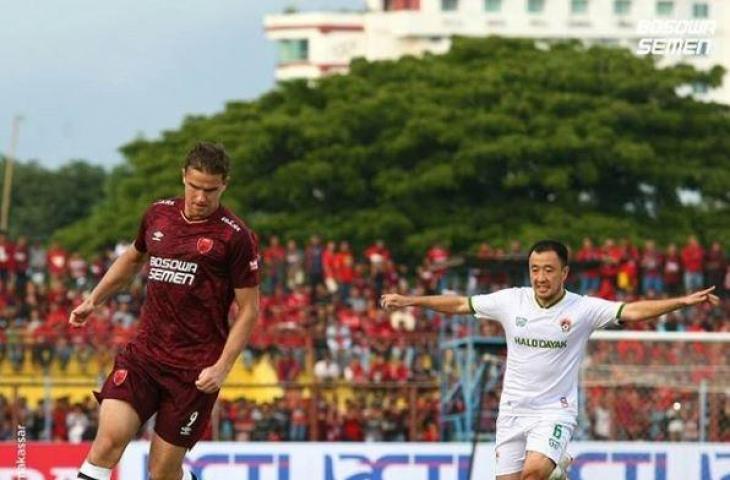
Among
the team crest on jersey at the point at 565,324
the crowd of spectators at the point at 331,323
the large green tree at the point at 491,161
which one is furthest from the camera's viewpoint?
the large green tree at the point at 491,161

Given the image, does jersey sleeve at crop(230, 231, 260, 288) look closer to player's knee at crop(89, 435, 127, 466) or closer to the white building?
player's knee at crop(89, 435, 127, 466)

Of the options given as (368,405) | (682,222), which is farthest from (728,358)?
(682,222)

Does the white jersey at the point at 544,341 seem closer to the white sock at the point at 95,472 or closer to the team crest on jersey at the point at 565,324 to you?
the team crest on jersey at the point at 565,324

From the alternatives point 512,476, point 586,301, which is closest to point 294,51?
point 512,476

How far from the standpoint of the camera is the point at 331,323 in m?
34.4

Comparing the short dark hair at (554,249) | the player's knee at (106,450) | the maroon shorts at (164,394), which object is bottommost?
the player's knee at (106,450)

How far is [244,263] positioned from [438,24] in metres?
119

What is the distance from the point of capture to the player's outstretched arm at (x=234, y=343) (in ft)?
39.7

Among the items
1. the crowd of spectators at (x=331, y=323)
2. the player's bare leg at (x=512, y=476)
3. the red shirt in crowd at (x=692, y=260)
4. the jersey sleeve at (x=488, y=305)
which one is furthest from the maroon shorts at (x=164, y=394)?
the red shirt in crowd at (x=692, y=260)

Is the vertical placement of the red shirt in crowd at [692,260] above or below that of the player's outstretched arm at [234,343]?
above

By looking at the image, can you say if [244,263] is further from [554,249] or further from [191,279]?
[554,249]

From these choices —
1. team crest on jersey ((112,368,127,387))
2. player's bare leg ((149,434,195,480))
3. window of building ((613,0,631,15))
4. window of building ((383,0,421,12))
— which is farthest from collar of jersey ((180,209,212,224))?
window of building ((613,0,631,15))

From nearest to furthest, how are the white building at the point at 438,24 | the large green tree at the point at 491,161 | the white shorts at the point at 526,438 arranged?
the white shorts at the point at 526,438
the large green tree at the point at 491,161
the white building at the point at 438,24

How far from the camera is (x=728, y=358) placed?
2547 centimetres
